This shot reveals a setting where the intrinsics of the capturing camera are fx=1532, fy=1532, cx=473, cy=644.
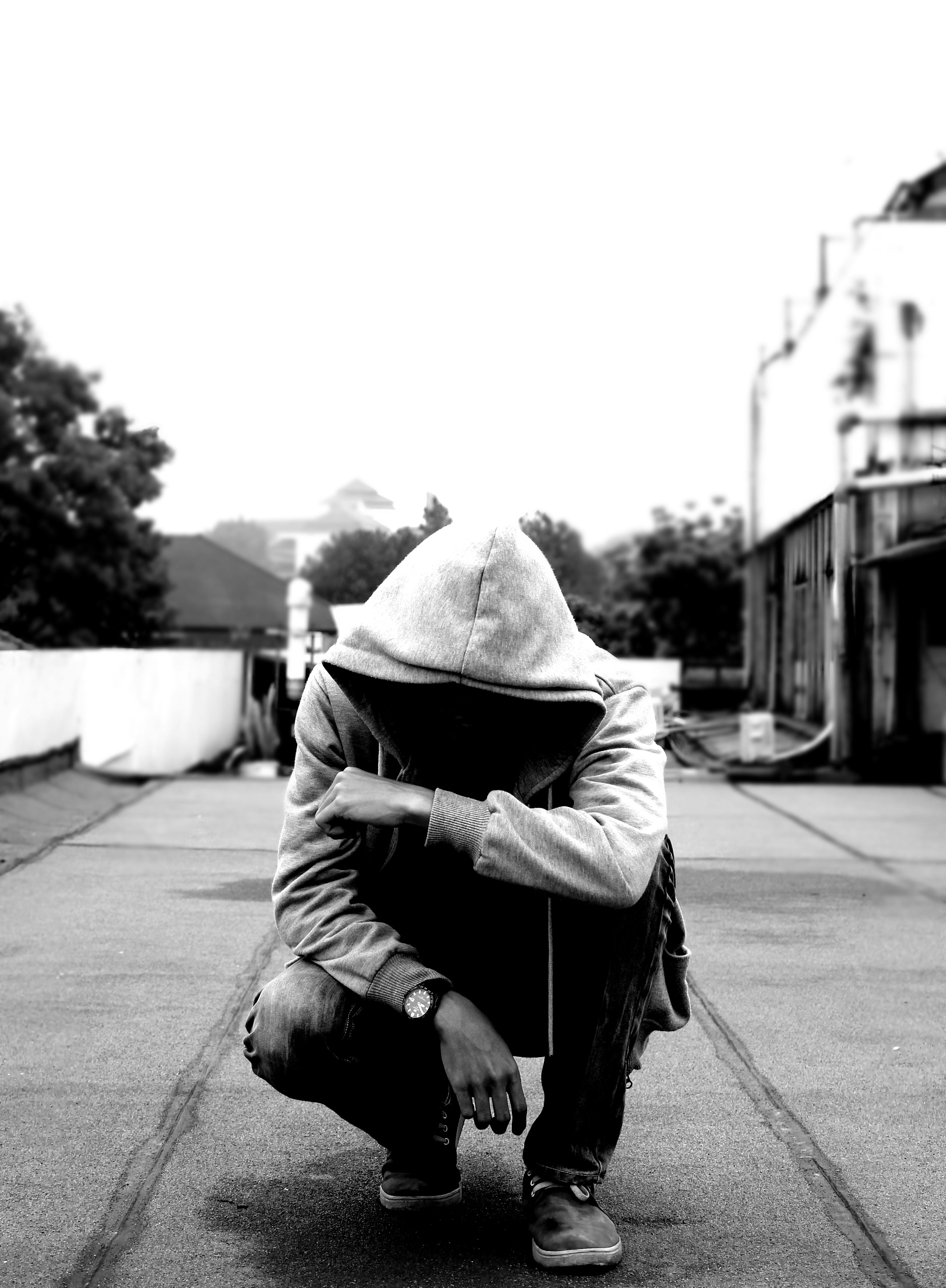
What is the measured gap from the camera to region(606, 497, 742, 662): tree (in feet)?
56.7

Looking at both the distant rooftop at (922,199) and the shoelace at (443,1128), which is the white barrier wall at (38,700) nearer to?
the distant rooftop at (922,199)

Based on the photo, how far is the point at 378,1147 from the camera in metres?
2.75

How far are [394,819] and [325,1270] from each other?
26.1 inches

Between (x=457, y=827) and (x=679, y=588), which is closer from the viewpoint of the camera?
(x=457, y=827)

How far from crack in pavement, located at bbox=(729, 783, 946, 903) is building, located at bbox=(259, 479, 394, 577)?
252 cm

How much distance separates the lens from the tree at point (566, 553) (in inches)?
343

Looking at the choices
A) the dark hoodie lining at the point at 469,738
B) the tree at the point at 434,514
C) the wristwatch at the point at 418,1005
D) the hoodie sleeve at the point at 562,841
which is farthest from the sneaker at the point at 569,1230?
the tree at the point at 434,514

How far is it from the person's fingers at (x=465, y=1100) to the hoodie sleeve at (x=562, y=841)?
0.29 meters

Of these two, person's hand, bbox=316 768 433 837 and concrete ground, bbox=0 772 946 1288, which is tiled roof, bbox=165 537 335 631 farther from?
person's hand, bbox=316 768 433 837

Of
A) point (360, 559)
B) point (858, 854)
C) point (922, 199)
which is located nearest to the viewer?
point (922, 199)

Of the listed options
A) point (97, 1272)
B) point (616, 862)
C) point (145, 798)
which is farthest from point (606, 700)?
point (145, 798)

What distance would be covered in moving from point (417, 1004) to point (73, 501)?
9727 millimetres

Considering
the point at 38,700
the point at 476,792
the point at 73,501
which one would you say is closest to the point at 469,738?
the point at 476,792

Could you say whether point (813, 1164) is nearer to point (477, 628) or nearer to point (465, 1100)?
point (465, 1100)
